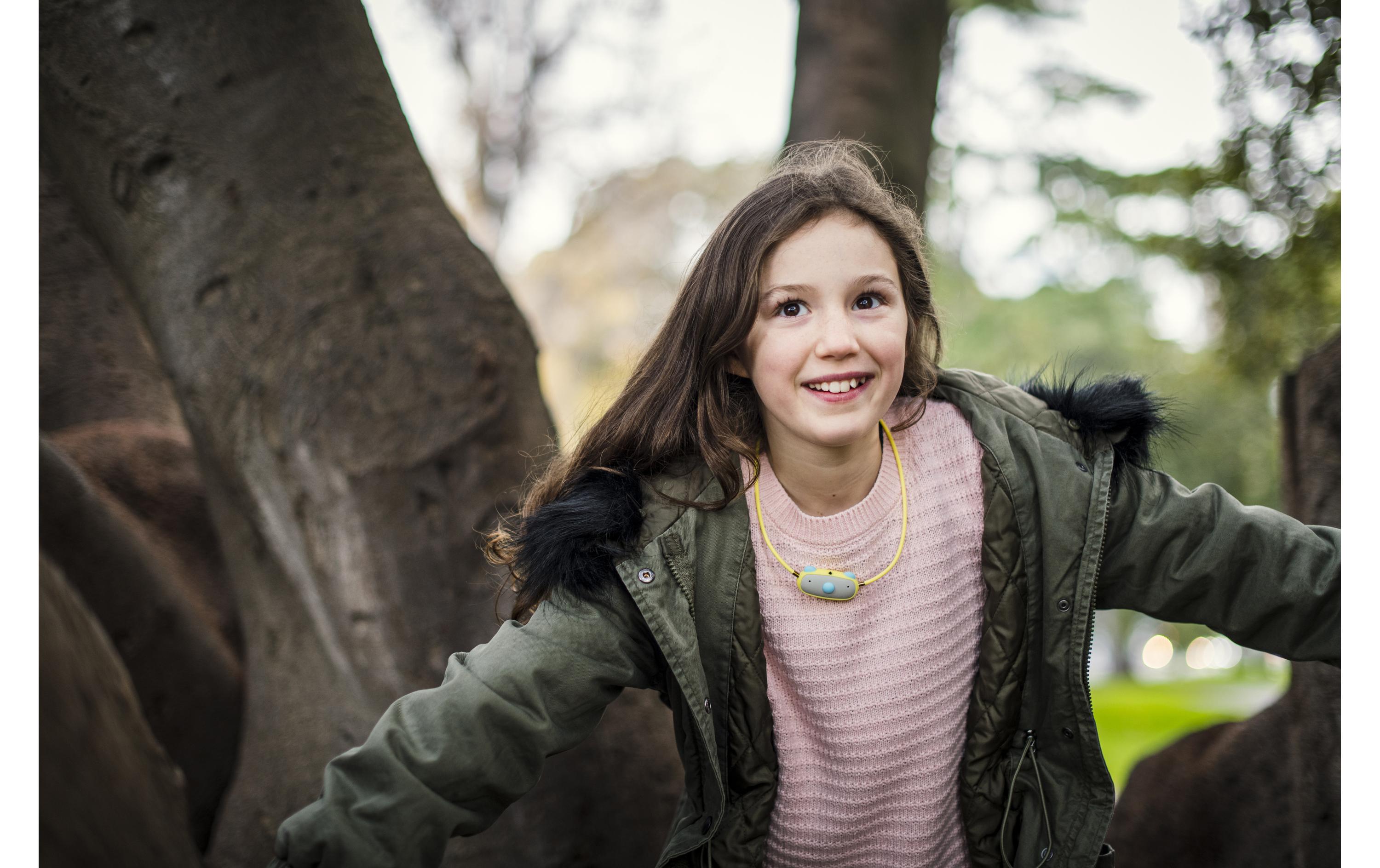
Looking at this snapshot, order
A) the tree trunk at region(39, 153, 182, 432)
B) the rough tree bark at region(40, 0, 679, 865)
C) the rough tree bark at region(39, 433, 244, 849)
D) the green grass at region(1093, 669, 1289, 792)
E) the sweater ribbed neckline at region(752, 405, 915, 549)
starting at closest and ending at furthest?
the sweater ribbed neckline at region(752, 405, 915, 549) < the rough tree bark at region(40, 0, 679, 865) < the rough tree bark at region(39, 433, 244, 849) < the tree trunk at region(39, 153, 182, 432) < the green grass at region(1093, 669, 1289, 792)

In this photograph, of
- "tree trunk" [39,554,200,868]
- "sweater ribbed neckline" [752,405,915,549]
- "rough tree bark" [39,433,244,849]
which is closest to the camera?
"tree trunk" [39,554,200,868]

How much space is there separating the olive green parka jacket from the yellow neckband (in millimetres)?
84

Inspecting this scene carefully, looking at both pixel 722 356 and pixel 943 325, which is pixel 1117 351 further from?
pixel 722 356

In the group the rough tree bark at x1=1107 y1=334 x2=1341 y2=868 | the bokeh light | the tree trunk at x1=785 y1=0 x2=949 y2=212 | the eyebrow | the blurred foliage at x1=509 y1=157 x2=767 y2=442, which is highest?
the blurred foliage at x1=509 y1=157 x2=767 y2=442

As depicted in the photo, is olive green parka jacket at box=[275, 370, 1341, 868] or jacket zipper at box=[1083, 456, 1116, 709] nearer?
olive green parka jacket at box=[275, 370, 1341, 868]

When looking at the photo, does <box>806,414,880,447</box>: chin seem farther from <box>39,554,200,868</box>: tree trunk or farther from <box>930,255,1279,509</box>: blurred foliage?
<box>930,255,1279,509</box>: blurred foliage

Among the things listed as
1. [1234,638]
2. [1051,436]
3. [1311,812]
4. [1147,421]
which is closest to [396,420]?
[1051,436]

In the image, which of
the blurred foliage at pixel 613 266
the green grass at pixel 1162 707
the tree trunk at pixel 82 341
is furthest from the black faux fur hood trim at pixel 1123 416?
the blurred foliage at pixel 613 266

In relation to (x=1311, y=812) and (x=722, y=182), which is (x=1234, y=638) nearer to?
(x=1311, y=812)

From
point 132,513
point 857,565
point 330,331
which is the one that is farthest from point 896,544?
point 132,513

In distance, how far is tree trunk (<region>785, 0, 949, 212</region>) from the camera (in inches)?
155

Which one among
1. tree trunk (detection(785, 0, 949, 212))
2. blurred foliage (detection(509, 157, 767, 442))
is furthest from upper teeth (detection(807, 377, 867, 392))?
blurred foliage (detection(509, 157, 767, 442))

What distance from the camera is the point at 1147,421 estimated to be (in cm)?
205

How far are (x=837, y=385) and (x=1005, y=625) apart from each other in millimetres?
627
